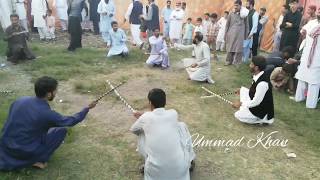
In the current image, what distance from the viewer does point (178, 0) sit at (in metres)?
15.8

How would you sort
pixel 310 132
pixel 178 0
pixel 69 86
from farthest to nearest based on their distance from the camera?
pixel 178 0 < pixel 69 86 < pixel 310 132

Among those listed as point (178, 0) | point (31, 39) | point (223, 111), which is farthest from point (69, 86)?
point (178, 0)

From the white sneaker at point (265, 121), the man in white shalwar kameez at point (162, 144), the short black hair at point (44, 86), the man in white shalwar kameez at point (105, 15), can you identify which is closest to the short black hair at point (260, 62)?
the white sneaker at point (265, 121)

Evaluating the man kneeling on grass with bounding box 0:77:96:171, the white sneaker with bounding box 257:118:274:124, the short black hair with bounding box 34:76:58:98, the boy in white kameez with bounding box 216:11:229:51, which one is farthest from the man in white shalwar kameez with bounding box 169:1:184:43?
the short black hair with bounding box 34:76:58:98

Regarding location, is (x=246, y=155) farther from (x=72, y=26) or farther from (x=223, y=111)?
(x=72, y=26)

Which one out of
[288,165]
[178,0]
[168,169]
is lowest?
[288,165]

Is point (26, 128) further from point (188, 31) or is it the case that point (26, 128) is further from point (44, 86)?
point (188, 31)

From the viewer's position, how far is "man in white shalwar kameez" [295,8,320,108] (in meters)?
7.59

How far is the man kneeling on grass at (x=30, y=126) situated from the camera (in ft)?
15.4

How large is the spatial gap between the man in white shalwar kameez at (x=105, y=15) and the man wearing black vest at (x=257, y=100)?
317 inches

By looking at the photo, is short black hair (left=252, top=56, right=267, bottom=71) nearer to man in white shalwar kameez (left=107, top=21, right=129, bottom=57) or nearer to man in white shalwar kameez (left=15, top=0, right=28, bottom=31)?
man in white shalwar kameez (left=107, top=21, right=129, bottom=57)

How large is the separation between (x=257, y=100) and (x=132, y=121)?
2.12m

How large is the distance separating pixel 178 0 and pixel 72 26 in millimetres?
5195

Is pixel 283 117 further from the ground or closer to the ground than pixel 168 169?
closer to the ground
